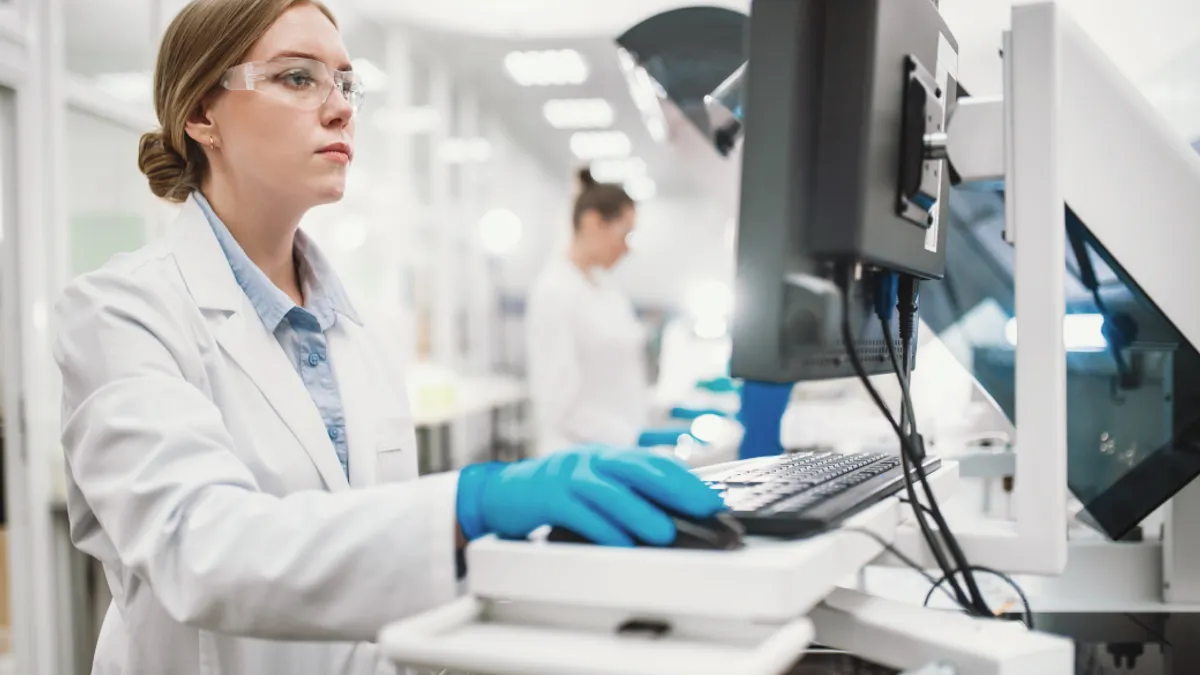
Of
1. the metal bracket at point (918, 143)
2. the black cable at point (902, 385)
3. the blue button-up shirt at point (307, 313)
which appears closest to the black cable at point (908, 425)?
the black cable at point (902, 385)

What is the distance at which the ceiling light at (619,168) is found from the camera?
34.0ft

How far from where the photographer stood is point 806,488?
696 mm

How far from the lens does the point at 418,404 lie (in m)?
4.94

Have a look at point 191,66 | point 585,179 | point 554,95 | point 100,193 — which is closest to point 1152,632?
point 191,66

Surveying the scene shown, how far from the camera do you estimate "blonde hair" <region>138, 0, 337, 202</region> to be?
1041 mm

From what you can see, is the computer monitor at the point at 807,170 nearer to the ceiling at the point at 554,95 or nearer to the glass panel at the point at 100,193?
the ceiling at the point at 554,95

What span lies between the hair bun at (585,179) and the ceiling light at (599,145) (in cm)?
556

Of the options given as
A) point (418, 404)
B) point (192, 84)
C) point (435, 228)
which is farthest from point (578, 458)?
point (435, 228)

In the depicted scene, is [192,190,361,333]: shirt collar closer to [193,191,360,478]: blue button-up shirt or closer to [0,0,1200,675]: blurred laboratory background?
[193,191,360,478]: blue button-up shirt

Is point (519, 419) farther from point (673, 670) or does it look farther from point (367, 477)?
point (673, 670)

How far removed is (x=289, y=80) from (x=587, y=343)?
2.14 metres

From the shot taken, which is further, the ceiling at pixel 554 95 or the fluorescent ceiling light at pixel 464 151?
the fluorescent ceiling light at pixel 464 151

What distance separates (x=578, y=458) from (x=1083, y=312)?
78 cm

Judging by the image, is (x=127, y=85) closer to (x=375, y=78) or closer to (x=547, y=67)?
(x=375, y=78)
